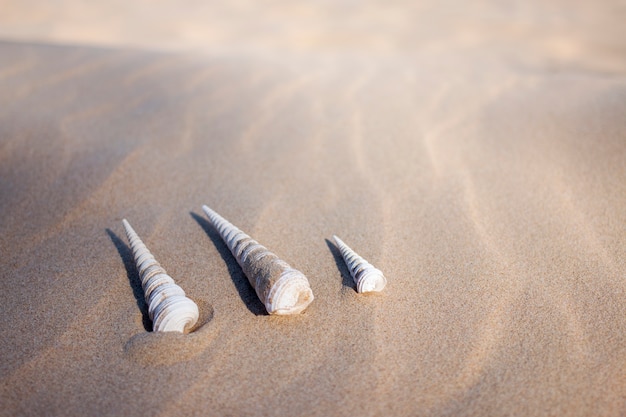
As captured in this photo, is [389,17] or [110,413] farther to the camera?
[389,17]

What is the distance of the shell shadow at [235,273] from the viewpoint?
1629 millimetres

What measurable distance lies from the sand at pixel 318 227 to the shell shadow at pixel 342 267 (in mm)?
20

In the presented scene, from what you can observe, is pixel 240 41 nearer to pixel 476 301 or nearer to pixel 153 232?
pixel 153 232

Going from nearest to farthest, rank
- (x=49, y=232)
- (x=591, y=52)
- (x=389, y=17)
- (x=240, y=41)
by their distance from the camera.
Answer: (x=49, y=232), (x=591, y=52), (x=240, y=41), (x=389, y=17)

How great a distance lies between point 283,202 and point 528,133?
148cm

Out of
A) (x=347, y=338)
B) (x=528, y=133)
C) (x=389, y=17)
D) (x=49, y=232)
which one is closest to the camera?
(x=347, y=338)

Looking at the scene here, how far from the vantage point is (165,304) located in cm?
146

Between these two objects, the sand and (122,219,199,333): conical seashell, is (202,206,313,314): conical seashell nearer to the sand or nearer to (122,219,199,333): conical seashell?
the sand

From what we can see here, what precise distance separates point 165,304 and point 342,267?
26.3 inches

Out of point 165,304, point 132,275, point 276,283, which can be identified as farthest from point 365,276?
point 132,275

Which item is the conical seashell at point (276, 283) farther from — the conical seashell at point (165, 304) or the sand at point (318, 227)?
the conical seashell at point (165, 304)

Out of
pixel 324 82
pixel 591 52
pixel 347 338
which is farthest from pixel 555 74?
pixel 347 338

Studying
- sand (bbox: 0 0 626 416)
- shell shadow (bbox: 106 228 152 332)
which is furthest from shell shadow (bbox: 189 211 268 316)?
shell shadow (bbox: 106 228 152 332)

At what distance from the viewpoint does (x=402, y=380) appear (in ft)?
4.46
